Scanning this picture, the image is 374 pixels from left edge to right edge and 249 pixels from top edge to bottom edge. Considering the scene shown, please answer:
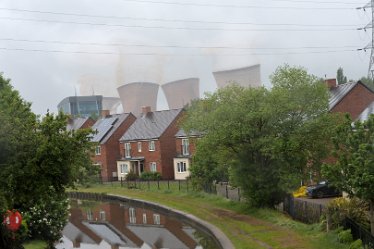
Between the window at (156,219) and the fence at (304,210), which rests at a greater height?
the fence at (304,210)

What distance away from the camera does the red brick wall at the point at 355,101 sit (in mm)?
45781

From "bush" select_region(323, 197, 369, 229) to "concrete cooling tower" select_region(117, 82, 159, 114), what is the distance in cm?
7953

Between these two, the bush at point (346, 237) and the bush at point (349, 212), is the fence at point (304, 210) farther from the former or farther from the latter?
the bush at point (346, 237)

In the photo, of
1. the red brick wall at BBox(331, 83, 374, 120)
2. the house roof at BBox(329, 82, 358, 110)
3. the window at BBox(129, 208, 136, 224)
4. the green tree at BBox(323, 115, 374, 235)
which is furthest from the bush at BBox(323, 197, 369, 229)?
the red brick wall at BBox(331, 83, 374, 120)

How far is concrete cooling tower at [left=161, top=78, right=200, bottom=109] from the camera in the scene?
101000mm

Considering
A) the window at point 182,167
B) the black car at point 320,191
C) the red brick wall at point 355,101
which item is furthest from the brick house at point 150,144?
the black car at point 320,191

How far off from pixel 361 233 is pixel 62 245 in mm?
14703

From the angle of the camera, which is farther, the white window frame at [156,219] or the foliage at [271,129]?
the white window frame at [156,219]

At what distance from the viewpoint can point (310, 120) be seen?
2939cm

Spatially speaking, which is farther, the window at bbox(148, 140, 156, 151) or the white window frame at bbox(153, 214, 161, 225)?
the window at bbox(148, 140, 156, 151)

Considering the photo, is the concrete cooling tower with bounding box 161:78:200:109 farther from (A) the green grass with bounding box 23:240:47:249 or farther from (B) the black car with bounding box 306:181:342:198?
(A) the green grass with bounding box 23:240:47:249

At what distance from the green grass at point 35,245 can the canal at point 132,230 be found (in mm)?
1718

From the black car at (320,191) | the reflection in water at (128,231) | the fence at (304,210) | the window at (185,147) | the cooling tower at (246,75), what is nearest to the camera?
the fence at (304,210)

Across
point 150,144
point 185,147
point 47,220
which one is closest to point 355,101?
point 185,147
